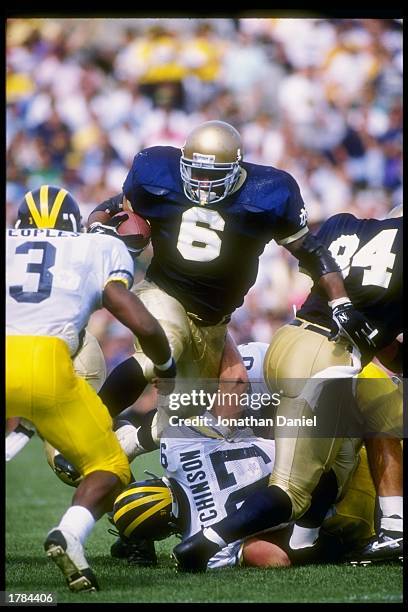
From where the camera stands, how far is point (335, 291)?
3.46 m

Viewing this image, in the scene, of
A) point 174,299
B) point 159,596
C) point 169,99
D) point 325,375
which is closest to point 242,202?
point 174,299

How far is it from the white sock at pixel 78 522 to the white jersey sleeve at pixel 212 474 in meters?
0.58

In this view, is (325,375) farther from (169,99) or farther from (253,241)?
(169,99)

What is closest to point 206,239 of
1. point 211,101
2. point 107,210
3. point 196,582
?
point 107,210

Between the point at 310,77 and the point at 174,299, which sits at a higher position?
the point at 310,77

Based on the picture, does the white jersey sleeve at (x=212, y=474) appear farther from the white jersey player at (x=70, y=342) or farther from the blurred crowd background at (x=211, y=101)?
the blurred crowd background at (x=211, y=101)

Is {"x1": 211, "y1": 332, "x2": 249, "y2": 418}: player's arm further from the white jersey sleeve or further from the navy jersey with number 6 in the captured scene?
the navy jersey with number 6

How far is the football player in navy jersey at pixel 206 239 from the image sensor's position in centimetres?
355

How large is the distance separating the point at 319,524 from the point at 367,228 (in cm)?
101

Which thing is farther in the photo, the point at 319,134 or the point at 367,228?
the point at 319,134

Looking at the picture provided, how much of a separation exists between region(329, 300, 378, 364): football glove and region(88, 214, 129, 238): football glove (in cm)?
85

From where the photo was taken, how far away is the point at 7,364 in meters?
2.91

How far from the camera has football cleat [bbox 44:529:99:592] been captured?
2.75 m

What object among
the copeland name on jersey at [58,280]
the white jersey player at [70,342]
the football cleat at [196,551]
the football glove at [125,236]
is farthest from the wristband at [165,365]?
the football glove at [125,236]
